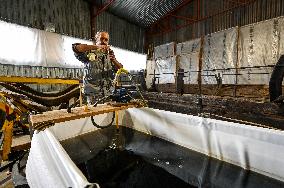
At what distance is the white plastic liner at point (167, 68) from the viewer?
1248 cm

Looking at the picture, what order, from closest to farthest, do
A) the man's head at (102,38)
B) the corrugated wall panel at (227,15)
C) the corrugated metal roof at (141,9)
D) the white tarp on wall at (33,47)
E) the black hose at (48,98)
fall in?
the black hose at (48,98), the man's head at (102,38), the white tarp on wall at (33,47), the corrugated wall panel at (227,15), the corrugated metal roof at (141,9)

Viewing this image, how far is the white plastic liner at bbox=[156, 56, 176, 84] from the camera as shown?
1248 centimetres

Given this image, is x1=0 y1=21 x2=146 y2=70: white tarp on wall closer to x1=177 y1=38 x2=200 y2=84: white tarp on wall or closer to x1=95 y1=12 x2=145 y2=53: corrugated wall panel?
x1=95 y1=12 x2=145 y2=53: corrugated wall panel

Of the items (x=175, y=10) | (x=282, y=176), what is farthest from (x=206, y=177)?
(x=175, y=10)

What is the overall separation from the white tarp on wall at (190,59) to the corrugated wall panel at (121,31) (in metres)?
4.68

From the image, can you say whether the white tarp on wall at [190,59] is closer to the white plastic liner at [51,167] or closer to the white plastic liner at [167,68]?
the white plastic liner at [167,68]

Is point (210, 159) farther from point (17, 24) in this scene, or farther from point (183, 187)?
point (17, 24)

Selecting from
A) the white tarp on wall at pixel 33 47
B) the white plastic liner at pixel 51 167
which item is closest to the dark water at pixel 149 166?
the white plastic liner at pixel 51 167

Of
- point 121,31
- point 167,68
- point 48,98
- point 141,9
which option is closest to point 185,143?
point 48,98

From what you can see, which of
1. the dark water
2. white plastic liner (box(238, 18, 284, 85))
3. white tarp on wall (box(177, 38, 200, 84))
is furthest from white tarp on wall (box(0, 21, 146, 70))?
white plastic liner (box(238, 18, 284, 85))

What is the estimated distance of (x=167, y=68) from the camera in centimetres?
1292

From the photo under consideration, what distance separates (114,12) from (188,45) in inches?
230

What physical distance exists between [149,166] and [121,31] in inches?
520

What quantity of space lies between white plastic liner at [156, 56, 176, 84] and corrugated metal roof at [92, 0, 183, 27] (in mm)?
3776
